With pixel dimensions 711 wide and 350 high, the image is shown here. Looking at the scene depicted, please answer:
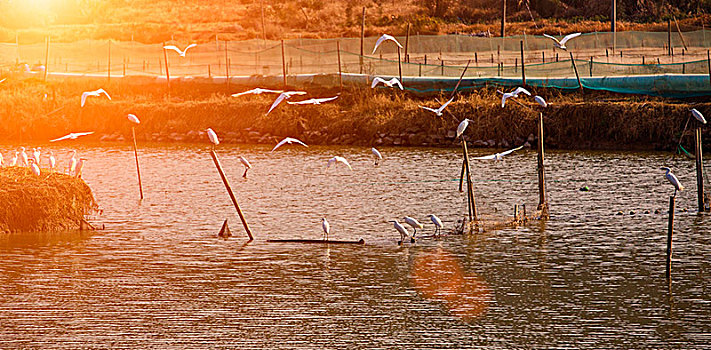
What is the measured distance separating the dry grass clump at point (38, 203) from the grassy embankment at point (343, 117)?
582 inches

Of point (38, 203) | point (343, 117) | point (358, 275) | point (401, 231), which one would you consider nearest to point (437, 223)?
point (401, 231)

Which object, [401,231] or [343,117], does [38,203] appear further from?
[343,117]

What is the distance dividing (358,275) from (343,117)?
74.5ft

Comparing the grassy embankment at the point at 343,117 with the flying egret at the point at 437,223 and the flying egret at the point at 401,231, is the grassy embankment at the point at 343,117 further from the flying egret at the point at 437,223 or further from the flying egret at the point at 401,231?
the flying egret at the point at 401,231

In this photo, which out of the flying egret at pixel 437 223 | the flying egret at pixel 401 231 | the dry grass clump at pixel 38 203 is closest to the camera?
the flying egret at pixel 401 231

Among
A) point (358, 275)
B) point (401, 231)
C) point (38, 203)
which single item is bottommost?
point (358, 275)

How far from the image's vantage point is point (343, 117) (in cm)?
3847

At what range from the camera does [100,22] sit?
89875mm

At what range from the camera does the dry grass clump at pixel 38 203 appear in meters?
18.6

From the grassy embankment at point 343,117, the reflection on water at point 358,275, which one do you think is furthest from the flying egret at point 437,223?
the grassy embankment at point 343,117

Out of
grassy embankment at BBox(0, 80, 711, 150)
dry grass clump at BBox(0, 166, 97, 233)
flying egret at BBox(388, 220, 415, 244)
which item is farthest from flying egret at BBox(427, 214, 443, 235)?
grassy embankment at BBox(0, 80, 711, 150)

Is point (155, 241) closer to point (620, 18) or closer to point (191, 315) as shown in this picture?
point (191, 315)

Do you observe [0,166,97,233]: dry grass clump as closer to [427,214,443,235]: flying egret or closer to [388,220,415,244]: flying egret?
[388,220,415,244]: flying egret

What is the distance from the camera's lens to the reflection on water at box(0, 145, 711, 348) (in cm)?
1295
